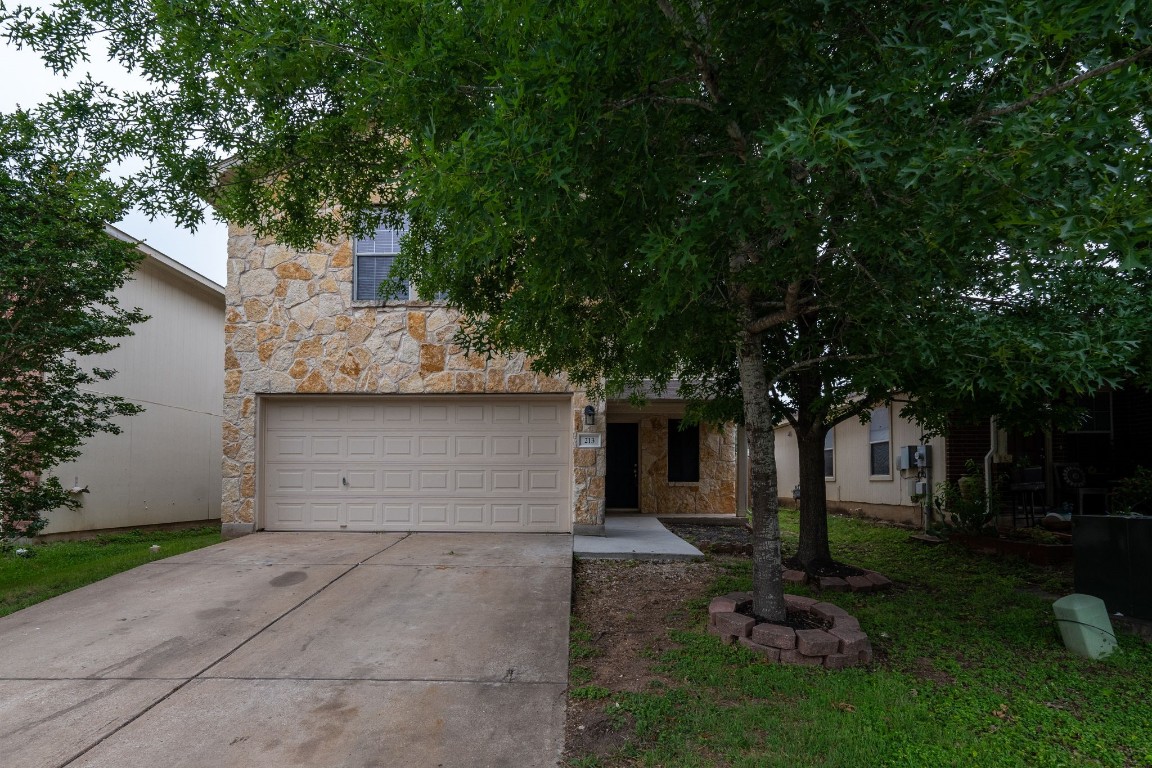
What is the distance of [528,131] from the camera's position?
10.8ft

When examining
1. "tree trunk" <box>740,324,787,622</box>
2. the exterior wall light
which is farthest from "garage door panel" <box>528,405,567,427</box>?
"tree trunk" <box>740,324,787,622</box>

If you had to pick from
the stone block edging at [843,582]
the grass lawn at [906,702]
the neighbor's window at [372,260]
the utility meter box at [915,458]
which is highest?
the neighbor's window at [372,260]

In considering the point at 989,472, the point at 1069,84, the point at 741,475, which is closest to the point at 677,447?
the point at 741,475

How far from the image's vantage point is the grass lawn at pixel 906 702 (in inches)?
137

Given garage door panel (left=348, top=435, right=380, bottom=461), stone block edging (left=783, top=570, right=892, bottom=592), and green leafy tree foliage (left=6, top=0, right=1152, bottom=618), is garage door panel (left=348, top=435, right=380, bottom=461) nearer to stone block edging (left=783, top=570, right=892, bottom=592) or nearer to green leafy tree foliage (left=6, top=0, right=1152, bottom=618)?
green leafy tree foliage (left=6, top=0, right=1152, bottom=618)

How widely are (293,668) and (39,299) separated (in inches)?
191

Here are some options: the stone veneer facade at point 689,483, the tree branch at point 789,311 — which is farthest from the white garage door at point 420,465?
the tree branch at point 789,311

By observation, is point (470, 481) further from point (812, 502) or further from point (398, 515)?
point (812, 502)

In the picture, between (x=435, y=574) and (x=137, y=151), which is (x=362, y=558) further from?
(x=137, y=151)

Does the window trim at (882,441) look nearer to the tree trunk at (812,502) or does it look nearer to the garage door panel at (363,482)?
the tree trunk at (812,502)

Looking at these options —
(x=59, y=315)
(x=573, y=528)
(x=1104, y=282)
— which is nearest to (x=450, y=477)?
(x=573, y=528)

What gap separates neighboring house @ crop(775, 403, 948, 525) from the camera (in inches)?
478

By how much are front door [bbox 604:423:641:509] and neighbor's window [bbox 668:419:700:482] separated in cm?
73

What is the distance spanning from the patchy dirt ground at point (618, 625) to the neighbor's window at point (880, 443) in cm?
749
